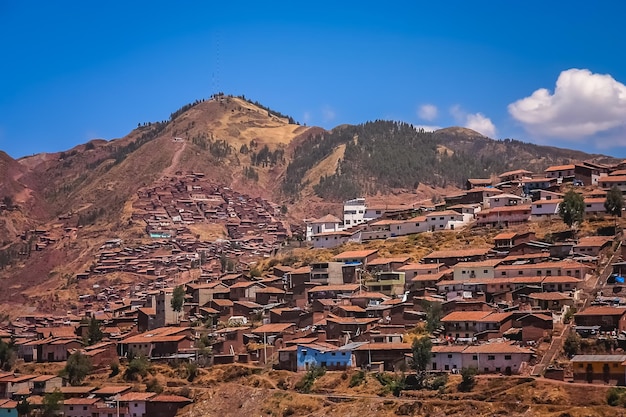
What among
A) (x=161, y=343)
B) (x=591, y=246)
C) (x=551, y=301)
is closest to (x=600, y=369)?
(x=551, y=301)

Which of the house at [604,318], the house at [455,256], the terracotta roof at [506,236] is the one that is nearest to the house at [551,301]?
the house at [604,318]

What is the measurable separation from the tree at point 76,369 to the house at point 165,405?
6627 mm

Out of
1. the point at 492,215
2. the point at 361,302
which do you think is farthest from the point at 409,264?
the point at 492,215

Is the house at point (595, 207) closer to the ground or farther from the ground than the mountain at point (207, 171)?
closer to the ground

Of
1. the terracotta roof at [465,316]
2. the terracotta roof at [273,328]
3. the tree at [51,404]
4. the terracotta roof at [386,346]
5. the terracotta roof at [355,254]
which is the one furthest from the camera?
the terracotta roof at [355,254]

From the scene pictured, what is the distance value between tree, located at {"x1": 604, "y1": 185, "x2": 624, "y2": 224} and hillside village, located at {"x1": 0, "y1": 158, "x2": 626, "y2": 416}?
945mm

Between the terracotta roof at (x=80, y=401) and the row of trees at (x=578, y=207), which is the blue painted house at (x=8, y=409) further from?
the row of trees at (x=578, y=207)

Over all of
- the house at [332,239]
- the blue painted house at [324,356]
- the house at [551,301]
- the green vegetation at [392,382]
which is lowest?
the green vegetation at [392,382]

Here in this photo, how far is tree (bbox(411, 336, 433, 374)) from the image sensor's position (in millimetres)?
42375

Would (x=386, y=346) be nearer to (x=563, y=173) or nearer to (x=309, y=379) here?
(x=309, y=379)

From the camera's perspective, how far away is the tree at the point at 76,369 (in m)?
52.5

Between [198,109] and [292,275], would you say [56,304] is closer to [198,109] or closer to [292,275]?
[292,275]

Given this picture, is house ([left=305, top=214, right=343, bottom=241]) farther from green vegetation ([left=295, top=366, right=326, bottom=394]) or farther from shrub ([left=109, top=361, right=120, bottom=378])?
green vegetation ([left=295, top=366, right=326, bottom=394])

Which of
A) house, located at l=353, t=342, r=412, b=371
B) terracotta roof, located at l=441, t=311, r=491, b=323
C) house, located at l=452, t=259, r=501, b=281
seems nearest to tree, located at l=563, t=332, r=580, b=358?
terracotta roof, located at l=441, t=311, r=491, b=323
